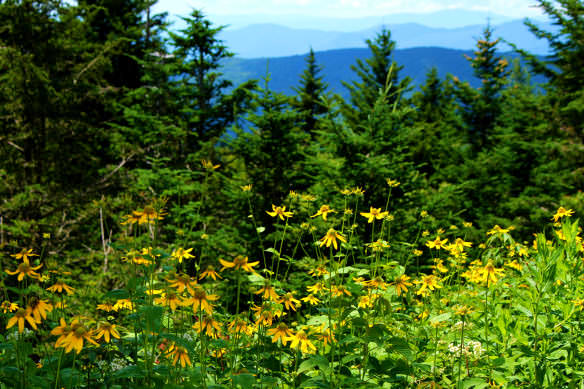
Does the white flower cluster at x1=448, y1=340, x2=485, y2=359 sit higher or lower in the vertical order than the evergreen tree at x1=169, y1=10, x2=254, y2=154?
lower

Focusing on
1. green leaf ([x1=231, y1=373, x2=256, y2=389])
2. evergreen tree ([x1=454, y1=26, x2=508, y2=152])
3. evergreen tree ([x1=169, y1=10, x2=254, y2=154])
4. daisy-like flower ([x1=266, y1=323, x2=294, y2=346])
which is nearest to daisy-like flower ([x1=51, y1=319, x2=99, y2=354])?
green leaf ([x1=231, y1=373, x2=256, y2=389])

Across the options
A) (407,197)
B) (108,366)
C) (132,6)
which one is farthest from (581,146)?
(132,6)

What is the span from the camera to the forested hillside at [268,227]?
142 cm

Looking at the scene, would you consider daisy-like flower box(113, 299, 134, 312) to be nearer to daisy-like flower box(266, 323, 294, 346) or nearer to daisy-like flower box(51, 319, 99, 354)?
daisy-like flower box(51, 319, 99, 354)

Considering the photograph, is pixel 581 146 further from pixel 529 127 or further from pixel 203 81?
pixel 203 81

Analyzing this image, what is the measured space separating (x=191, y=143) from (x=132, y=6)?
7.39 meters

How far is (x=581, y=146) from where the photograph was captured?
1012cm

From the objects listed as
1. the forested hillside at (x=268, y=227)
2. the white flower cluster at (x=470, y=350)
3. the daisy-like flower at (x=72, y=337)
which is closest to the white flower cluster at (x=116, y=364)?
the forested hillside at (x=268, y=227)

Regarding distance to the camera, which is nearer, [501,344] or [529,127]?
[501,344]

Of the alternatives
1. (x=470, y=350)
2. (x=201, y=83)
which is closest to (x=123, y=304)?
(x=470, y=350)

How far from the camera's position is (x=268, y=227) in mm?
6512

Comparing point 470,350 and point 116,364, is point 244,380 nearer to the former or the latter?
point 116,364

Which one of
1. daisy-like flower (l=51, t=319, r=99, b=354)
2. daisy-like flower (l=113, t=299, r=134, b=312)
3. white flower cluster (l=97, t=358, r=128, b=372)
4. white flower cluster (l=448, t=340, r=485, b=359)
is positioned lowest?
white flower cluster (l=97, t=358, r=128, b=372)

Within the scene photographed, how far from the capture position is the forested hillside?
1.42 meters
